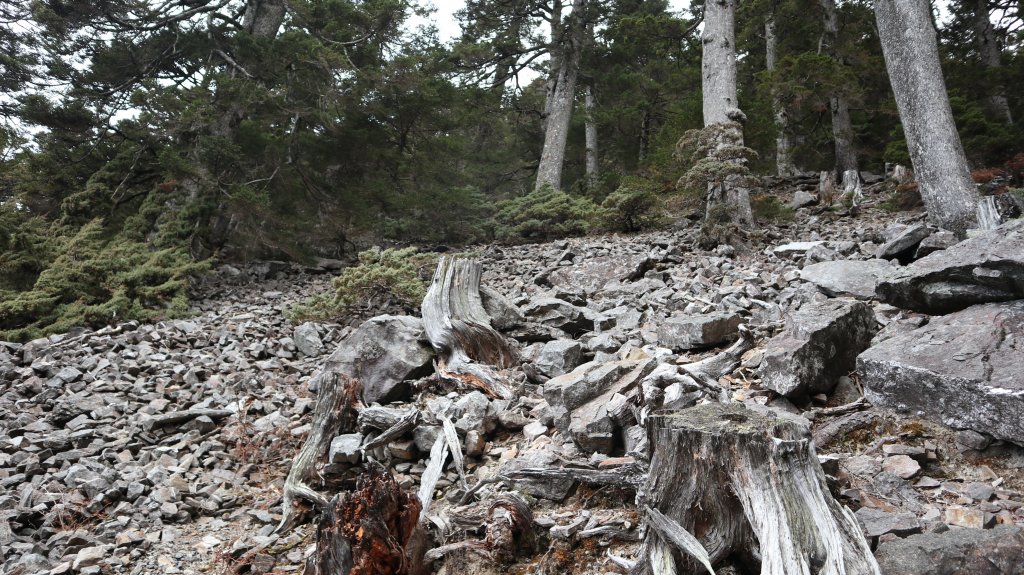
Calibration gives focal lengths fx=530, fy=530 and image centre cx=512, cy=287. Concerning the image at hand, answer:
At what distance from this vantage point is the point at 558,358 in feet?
16.0

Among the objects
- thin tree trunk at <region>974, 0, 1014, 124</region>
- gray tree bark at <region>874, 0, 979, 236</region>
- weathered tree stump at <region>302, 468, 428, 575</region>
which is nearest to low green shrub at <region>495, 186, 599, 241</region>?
gray tree bark at <region>874, 0, 979, 236</region>

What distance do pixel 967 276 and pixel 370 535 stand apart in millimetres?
3890

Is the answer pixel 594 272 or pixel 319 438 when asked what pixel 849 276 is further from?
pixel 319 438

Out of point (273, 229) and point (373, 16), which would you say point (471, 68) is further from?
point (273, 229)

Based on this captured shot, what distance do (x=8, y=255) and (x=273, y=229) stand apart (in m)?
4.31

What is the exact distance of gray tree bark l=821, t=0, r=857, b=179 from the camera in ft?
43.3

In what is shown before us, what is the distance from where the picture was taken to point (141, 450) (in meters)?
4.62

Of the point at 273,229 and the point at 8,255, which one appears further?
the point at 273,229

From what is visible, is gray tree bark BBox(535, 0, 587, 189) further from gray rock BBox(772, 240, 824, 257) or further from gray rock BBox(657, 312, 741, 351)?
gray rock BBox(657, 312, 741, 351)

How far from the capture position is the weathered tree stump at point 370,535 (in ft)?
8.36

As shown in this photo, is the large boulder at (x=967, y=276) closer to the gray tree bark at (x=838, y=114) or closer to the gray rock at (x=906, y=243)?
the gray rock at (x=906, y=243)

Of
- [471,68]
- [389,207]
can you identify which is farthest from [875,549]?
[471,68]

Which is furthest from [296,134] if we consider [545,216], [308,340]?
[308,340]

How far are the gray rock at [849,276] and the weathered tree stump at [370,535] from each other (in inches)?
176
